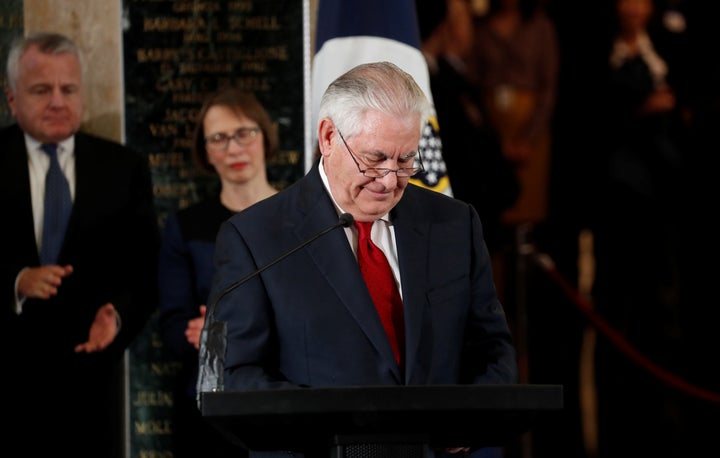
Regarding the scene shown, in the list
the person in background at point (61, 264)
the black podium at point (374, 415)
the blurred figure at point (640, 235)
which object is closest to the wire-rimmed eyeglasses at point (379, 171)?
the black podium at point (374, 415)

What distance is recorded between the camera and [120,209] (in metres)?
5.31

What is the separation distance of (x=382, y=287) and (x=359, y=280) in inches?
4.7

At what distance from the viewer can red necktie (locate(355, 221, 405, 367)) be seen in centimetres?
350

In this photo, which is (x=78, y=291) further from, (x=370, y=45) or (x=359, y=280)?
(x=359, y=280)

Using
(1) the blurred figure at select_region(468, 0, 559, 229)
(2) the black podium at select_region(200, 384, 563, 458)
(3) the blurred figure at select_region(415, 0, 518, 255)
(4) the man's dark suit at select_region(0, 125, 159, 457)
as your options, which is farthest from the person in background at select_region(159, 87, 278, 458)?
(1) the blurred figure at select_region(468, 0, 559, 229)

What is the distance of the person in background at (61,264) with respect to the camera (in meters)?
5.12

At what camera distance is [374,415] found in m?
2.86

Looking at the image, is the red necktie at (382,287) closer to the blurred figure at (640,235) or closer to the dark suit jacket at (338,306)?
the dark suit jacket at (338,306)

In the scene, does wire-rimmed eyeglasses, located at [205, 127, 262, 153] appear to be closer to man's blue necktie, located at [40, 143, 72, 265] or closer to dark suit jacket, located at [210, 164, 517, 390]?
man's blue necktie, located at [40, 143, 72, 265]

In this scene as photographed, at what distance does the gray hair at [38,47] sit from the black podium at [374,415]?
8.45 ft

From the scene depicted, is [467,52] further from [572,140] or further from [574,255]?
[574,255]

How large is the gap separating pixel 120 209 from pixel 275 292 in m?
2.03

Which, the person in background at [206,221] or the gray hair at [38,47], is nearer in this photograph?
the person in background at [206,221]

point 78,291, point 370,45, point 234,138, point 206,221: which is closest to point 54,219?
point 78,291
